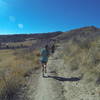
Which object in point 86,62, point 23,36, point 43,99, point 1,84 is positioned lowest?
point 43,99

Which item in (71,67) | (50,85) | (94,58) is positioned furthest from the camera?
(71,67)

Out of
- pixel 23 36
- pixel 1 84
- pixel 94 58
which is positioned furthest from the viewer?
pixel 23 36

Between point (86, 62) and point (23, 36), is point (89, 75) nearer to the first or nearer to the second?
point (86, 62)

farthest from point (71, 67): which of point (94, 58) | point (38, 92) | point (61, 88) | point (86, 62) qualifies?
point (38, 92)

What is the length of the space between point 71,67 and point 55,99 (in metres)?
4.52

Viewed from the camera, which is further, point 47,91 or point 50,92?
point 47,91

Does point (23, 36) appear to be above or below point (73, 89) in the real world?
above

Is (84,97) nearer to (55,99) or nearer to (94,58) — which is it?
(55,99)

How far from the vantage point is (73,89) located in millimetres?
6066

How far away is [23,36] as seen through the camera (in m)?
154

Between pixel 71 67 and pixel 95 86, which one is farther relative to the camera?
pixel 71 67

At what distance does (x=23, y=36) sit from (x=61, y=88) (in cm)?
15236

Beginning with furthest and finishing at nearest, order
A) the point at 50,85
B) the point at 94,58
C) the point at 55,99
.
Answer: the point at 94,58
the point at 50,85
the point at 55,99

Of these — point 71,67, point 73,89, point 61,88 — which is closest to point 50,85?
point 61,88
